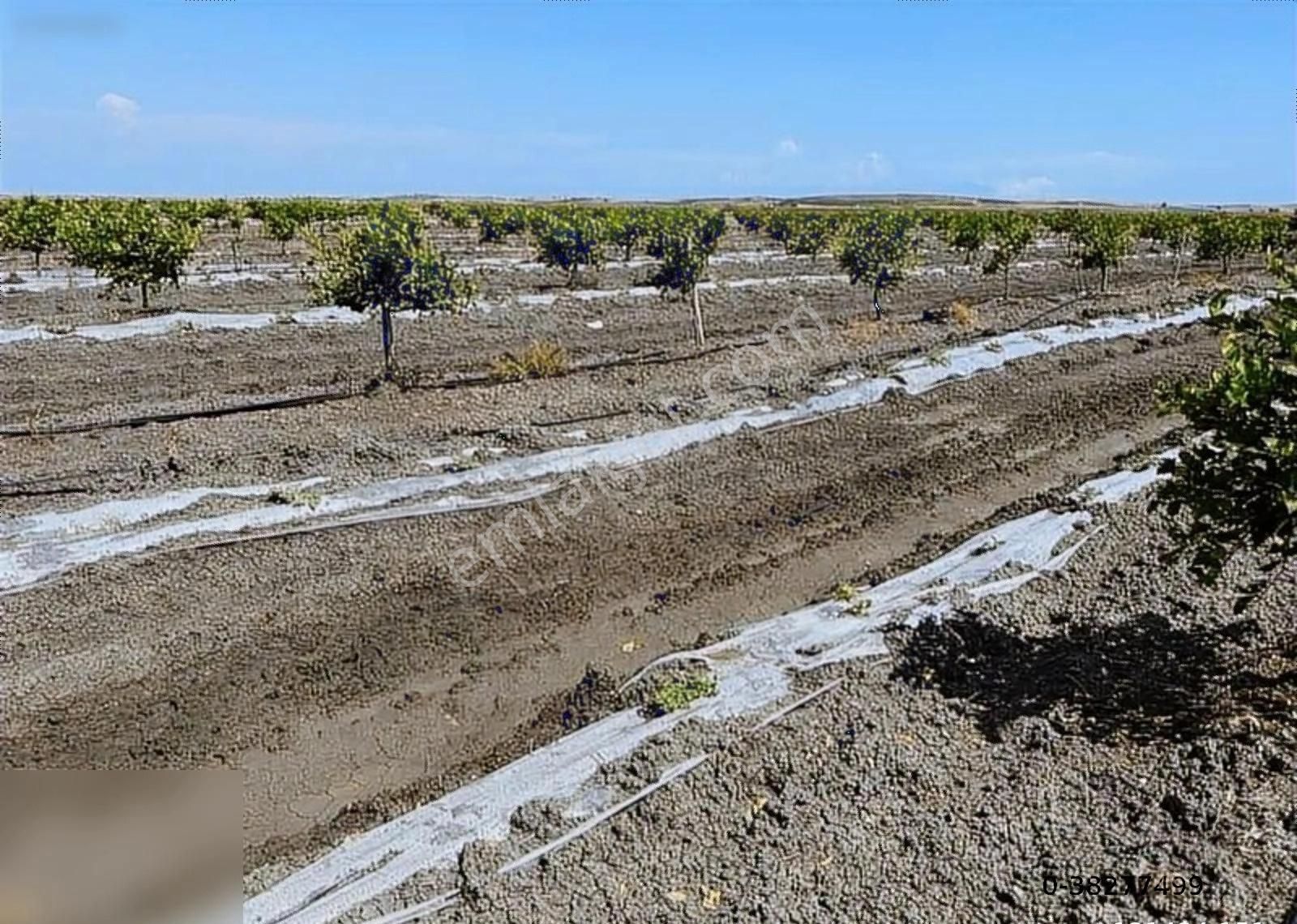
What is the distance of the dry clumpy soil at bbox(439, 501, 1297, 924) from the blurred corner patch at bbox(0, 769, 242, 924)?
10.6 feet

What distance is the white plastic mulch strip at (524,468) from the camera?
834 centimetres

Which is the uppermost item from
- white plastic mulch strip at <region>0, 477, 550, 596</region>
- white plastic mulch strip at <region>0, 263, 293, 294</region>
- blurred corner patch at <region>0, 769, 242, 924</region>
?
white plastic mulch strip at <region>0, 263, 293, 294</region>

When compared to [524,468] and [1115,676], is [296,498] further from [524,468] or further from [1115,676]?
[1115,676]

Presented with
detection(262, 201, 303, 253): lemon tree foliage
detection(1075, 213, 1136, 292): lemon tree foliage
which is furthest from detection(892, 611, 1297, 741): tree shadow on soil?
detection(262, 201, 303, 253): lemon tree foliage

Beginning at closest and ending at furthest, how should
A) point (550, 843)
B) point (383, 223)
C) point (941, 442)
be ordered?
1. point (550, 843)
2. point (941, 442)
3. point (383, 223)

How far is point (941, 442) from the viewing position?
12125 millimetres

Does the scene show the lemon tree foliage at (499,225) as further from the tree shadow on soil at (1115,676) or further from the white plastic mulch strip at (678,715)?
the tree shadow on soil at (1115,676)

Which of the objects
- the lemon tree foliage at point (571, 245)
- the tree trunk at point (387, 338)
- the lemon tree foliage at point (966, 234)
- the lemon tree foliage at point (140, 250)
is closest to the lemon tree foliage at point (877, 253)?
the lemon tree foliage at point (571, 245)

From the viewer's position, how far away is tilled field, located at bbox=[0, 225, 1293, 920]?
16.7 ft

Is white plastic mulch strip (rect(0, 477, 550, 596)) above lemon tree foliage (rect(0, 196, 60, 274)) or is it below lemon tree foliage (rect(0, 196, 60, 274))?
below

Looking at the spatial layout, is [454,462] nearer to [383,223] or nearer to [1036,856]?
[383,223]

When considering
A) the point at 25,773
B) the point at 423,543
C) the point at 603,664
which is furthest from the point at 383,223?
the point at 25,773

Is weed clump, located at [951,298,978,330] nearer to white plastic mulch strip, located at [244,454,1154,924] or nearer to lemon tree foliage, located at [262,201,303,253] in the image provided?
white plastic mulch strip, located at [244,454,1154,924]

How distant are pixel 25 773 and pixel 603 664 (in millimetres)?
5797
